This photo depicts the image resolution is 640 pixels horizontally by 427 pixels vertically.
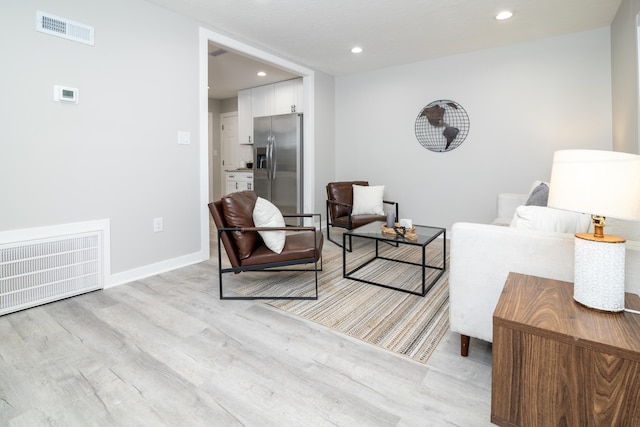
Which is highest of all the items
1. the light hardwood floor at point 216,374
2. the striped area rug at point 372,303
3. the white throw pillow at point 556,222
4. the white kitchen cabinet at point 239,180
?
the white kitchen cabinet at point 239,180

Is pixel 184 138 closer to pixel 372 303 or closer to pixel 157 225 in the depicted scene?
pixel 157 225

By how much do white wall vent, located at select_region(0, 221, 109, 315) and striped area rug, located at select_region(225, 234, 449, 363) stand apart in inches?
42.9

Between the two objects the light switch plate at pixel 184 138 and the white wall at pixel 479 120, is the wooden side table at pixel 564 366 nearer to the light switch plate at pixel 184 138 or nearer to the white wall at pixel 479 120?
the light switch plate at pixel 184 138

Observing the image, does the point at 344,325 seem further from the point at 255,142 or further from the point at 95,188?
the point at 255,142

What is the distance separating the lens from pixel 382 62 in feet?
15.4

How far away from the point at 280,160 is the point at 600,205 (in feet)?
14.7

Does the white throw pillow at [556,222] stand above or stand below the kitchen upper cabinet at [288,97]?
below

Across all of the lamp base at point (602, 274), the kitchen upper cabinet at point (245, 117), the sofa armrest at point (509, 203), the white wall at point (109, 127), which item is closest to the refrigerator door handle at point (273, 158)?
the kitchen upper cabinet at point (245, 117)

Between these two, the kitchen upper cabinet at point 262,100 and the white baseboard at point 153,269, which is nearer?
the white baseboard at point 153,269

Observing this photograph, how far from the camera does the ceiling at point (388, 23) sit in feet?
9.86

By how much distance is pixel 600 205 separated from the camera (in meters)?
1.14

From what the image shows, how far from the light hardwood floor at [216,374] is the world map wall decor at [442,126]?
316 cm

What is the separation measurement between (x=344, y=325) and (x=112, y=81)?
2655 mm

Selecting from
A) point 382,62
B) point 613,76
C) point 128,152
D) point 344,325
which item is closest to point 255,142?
point 382,62
